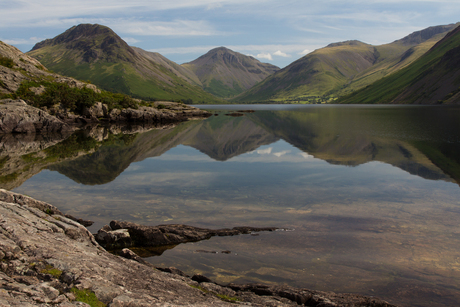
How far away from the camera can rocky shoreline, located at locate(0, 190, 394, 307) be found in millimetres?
10117

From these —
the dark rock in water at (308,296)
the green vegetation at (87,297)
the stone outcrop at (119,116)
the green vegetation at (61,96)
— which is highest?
the green vegetation at (61,96)

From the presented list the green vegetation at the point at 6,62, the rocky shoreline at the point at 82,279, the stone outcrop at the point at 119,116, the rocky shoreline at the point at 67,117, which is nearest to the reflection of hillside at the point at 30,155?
the rocky shoreline at the point at 67,117

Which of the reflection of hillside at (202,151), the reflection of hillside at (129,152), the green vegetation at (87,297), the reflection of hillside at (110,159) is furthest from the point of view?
the reflection of hillside at (129,152)

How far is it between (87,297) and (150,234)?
1022 cm

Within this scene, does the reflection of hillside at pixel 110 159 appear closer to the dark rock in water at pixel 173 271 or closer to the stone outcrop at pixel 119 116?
the dark rock in water at pixel 173 271

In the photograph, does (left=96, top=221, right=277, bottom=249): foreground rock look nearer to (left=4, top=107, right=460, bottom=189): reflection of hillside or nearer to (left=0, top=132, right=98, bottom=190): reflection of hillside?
(left=4, top=107, right=460, bottom=189): reflection of hillside

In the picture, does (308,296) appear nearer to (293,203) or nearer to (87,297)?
(87,297)

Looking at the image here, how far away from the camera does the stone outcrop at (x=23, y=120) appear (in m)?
77.0

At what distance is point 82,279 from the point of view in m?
11.0

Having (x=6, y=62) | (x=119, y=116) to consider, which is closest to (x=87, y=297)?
(x=119, y=116)

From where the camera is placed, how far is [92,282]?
11102 millimetres

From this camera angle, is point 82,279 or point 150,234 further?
point 150,234

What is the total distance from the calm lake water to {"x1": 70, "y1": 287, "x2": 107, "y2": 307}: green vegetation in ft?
24.0

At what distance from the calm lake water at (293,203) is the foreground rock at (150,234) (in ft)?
3.04
